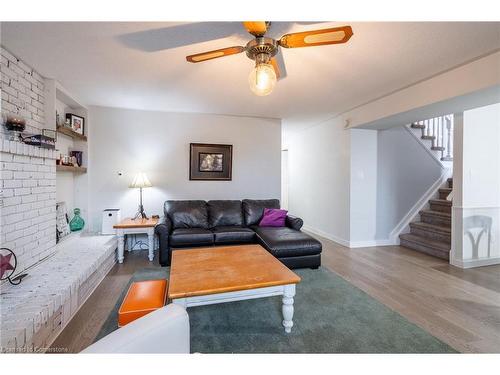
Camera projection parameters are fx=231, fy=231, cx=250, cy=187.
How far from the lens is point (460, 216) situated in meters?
3.31

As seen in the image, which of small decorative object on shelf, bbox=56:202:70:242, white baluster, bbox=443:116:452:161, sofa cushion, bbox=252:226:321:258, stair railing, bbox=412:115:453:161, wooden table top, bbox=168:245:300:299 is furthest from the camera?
white baluster, bbox=443:116:452:161

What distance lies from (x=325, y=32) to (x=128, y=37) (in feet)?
5.25

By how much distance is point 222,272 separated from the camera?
1876mm

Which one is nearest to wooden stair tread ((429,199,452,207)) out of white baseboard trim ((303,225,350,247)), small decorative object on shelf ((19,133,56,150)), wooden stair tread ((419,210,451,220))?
wooden stair tread ((419,210,451,220))

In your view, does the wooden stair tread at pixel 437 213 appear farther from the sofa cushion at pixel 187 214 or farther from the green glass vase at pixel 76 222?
the green glass vase at pixel 76 222

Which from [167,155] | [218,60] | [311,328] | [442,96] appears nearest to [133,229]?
[167,155]

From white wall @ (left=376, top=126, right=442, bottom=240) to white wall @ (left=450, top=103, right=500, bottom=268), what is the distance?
1.00m

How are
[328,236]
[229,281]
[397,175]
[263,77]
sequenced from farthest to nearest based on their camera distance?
[328,236] < [397,175] < [229,281] < [263,77]

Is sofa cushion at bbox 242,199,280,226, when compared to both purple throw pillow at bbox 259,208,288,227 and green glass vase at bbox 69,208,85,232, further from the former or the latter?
green glass vase at bbox 69,208,85,232

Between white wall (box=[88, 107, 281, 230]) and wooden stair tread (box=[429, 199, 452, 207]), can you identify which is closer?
white wall (box=[88, 107, 281, 230])

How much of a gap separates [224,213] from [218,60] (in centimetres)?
234

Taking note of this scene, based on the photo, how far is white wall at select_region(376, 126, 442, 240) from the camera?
4.31m

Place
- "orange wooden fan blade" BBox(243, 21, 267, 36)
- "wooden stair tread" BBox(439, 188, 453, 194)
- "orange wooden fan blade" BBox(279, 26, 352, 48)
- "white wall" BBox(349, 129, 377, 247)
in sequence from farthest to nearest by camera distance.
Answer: "wooden stair tread" BBox(439, 188, 453, 194), "white wall" BBox(349, 129, 377, 247), "orange wooden fan blade" BBox(243, 21, 267, 36), "orange wooden fan blade" BBox(279, 26, 352, 48)

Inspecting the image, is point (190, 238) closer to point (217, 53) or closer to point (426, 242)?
point (217, 53)
